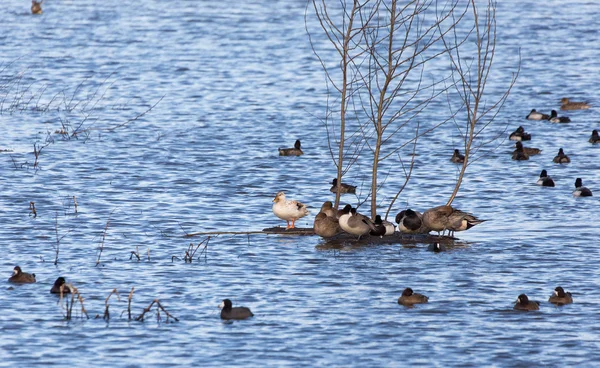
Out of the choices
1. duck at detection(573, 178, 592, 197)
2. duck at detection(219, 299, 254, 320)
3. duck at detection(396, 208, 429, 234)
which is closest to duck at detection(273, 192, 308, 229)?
duck at detection(396, 208, 429, 234)

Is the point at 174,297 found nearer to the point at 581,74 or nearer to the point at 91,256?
the point at 91,256

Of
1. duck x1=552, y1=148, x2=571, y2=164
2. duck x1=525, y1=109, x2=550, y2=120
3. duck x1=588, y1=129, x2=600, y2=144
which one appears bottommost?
duck x1=552, y1=148, x2=571, y2=164

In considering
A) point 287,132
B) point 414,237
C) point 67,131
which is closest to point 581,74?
point 287,132

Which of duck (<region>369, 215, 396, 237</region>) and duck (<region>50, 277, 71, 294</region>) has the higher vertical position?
duck (<region>369, 215, 396, 237</region>)

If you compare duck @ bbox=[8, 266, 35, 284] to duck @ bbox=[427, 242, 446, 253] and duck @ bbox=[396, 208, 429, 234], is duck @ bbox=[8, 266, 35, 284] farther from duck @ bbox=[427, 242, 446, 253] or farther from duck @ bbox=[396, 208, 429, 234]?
duck @ bbox=[427, 242, 446, 253]

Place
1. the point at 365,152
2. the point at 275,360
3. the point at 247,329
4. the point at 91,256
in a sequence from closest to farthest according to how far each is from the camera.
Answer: the point at 275,360, the point at 247,329, the point at 91,256, the point at 365,152

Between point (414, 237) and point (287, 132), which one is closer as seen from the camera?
point (414, 237)

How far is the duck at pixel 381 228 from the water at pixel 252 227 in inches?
15.7

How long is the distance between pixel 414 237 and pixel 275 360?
724 cm

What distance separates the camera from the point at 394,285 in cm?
1912

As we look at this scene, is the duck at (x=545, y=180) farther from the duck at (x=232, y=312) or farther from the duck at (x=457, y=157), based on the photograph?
the duck at (x=232, y=312)

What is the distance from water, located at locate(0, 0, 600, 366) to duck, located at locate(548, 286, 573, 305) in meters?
0.15

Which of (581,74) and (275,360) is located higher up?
(581,74)

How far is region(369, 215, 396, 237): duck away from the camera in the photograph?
21337mm
